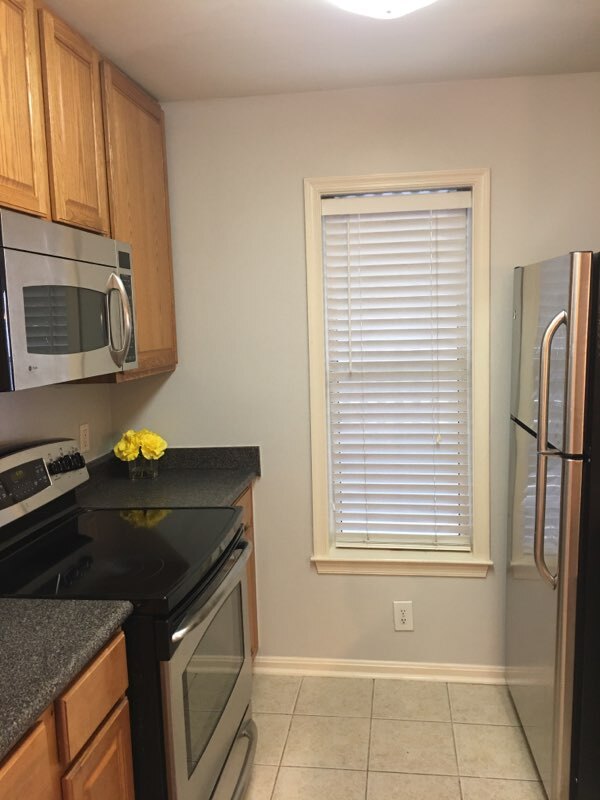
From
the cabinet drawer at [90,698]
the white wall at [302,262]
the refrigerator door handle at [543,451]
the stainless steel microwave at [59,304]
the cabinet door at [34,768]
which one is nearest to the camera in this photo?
Answer: the cabinet door at [34,768]

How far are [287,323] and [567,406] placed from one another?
49.2 inches

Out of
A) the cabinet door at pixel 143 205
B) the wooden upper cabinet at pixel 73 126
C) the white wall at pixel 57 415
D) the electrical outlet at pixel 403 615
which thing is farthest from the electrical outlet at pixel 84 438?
the electrical outlet at pixel 403 615

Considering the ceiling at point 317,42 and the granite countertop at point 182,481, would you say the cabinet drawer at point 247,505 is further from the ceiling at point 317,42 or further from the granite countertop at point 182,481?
the ceiling at point 317,42

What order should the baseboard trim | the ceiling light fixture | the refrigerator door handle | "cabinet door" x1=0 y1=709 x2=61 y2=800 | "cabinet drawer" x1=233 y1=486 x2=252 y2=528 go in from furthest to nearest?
the baseboard trim → "cabinet drawer" x1=233 y1=486 x2=252 y2=528 → the refrigerator door handle → the ceiling light fixture → "cabinet door" x1=0 y1=709 x2=61 y2=800

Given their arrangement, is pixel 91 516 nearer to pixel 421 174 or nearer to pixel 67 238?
pixel 67 238

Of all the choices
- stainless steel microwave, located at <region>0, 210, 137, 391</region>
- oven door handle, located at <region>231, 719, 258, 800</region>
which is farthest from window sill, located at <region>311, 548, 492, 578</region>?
stainless steel microwave, located at <region>0, 210, 137, 391</region>

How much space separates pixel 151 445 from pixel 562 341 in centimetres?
157

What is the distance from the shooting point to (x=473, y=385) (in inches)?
A: 103

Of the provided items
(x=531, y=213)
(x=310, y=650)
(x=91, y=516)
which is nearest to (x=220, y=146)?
(x=531, y=213)

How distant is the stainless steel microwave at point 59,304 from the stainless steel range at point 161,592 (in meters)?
0.41

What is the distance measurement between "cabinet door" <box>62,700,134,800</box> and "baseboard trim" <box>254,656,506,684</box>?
1.39 meters

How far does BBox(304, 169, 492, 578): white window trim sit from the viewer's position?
2.55 metres

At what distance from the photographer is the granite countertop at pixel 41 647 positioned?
1104 millimetres

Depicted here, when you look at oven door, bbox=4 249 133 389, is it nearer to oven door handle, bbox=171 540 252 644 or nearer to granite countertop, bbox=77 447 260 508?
granite countertop, bbox=77 447 260 508
